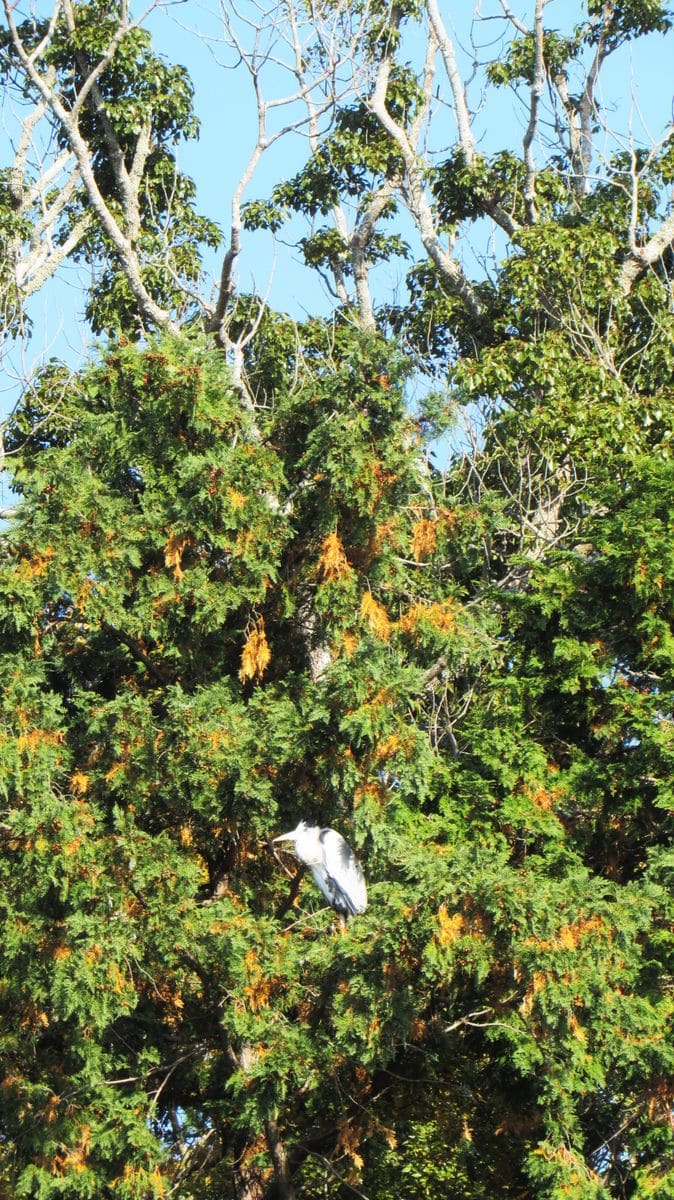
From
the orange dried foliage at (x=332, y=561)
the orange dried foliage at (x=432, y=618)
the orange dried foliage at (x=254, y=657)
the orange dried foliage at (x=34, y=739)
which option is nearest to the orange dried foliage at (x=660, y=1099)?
the orange dried foliage at (x=432, y=618)

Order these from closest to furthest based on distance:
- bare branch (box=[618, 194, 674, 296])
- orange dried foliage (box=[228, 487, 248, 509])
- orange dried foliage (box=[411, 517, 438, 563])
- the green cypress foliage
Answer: the green cypress foliage
orange dried foliage (box=[228, 487, 248, 509])
orange dried foliage (box=[411, 517, 438, 563])
bare branch (box=[618, 194, 674, 296])

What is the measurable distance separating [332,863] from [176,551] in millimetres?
1802

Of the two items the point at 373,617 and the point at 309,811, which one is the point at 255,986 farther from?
the point at 373,617

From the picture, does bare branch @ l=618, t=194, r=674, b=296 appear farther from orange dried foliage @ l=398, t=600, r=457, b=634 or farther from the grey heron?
the grey heron

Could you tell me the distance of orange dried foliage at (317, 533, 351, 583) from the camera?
821 centimetres

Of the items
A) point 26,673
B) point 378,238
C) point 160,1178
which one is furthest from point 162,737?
point 378,238

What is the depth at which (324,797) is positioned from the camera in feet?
25.9

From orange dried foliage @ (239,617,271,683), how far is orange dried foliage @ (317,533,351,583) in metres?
0.50

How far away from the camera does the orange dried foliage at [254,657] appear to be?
827 cm

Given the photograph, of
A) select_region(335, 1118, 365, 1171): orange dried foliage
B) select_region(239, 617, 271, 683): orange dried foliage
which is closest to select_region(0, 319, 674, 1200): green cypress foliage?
select_region(335, 1118, 365, 1171): orange dried foliage

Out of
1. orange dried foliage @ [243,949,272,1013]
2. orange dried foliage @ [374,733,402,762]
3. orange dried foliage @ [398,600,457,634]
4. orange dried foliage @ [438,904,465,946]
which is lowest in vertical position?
orange dried foliage @ [438,904,465,946]

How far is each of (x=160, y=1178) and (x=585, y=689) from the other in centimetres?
364

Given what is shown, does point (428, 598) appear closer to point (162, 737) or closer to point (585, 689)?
point (585, 689)

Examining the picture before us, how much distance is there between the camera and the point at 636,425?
35.2 ft
